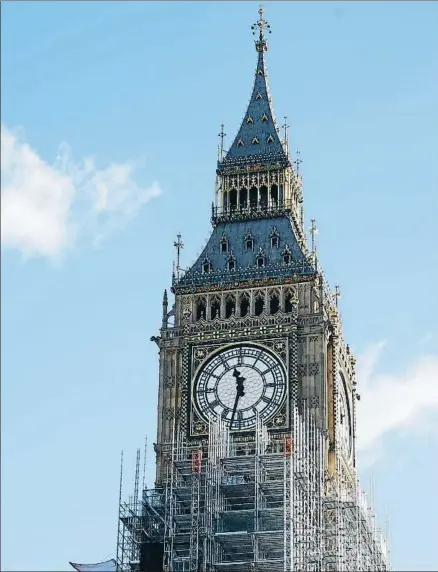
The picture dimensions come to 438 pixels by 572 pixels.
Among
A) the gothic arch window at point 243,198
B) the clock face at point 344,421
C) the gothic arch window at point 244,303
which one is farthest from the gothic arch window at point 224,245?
the clock face at point 344,421

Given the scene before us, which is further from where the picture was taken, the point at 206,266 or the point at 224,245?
the point at 224,245

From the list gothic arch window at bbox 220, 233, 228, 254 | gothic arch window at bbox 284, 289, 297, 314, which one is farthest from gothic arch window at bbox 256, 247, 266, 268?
gothic arch window at bbox 284, 289, 297, 314

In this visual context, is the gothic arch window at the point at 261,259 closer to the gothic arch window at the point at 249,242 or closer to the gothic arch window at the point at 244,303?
the gothic arch window at the point at 249,242

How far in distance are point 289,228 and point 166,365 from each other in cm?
825

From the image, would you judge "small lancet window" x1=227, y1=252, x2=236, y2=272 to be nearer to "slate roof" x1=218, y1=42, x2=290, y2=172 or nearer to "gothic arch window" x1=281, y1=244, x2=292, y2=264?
"gothic arch window" x1=281, y1=244, x2=292, y2=264

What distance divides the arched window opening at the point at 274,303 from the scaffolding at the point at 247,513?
542cm

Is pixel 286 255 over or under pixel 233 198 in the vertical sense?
under

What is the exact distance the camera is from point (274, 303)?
2977 inches

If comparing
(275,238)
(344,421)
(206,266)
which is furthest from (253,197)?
(344,421)

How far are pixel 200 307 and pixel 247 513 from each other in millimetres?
11094

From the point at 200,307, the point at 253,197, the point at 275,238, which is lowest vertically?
the point at 200,307

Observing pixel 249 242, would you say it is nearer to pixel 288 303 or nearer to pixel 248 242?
pixel 248 242

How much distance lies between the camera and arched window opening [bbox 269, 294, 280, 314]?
7544cm

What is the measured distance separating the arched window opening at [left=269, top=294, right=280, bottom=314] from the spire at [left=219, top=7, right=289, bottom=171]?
7.36 m
